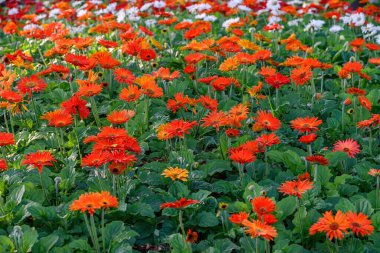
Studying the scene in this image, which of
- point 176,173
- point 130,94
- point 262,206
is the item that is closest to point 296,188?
point 262,206

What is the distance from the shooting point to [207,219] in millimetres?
3654

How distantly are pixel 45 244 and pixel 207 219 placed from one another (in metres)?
1.02

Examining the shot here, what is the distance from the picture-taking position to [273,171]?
4289mm

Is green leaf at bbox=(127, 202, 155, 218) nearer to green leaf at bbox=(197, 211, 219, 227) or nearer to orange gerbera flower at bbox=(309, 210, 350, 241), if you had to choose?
green leaf at bbox=(197, 211, 219, 227)

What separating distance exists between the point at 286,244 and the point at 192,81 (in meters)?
2.91

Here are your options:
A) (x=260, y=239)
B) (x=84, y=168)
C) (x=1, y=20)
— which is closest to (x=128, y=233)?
(x=260, y=239)

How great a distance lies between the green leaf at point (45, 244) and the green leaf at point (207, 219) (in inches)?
35.9

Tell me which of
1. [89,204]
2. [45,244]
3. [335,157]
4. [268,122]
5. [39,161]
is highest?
[89,204]

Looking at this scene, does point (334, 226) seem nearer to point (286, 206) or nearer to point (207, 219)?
point (286, 206)

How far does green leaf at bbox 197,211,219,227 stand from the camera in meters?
3.62

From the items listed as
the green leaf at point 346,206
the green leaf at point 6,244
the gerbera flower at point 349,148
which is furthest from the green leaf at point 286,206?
the green leaf at point 6,244

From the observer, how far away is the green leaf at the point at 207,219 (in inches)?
143

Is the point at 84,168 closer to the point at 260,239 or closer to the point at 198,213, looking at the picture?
the point at 198,213

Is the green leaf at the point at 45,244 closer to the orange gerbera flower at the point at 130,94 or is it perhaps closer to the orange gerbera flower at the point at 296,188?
the orange gerbera flower at the point at 296,188
